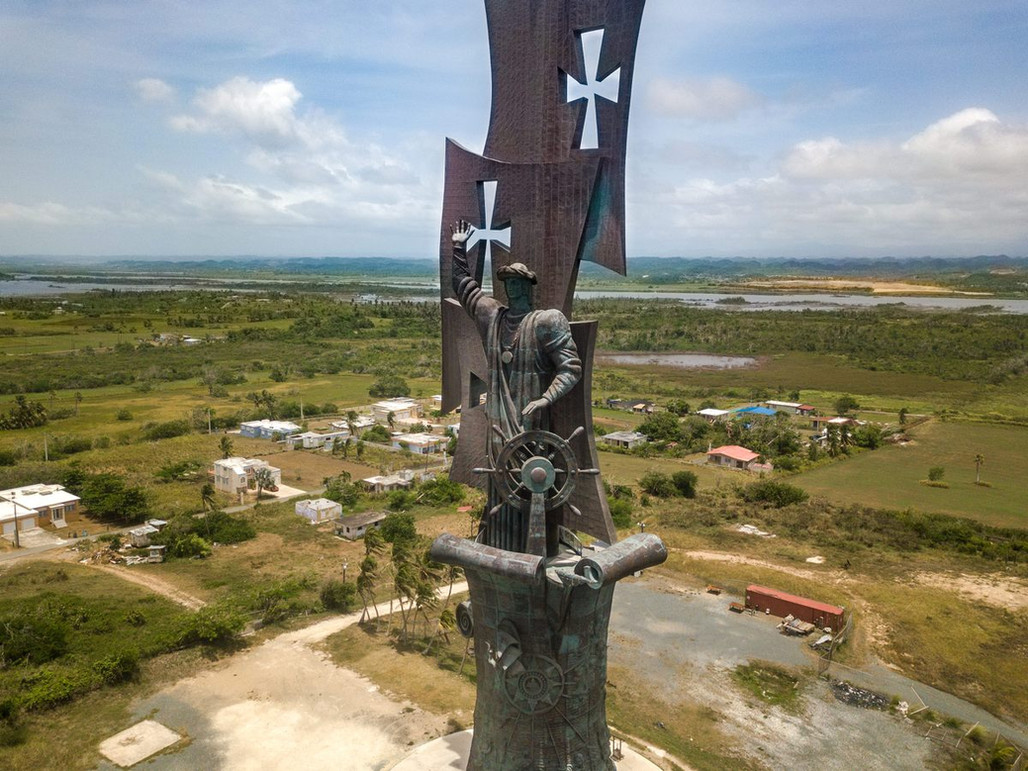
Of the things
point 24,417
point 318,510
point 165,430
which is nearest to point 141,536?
point 318,510

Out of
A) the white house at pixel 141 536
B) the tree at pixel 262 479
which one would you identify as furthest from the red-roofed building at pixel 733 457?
the white house at pixel 141 536

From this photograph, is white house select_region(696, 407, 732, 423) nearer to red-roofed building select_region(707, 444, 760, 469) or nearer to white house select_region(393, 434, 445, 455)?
red-roofed building select_region(707, 444, 760, 469)

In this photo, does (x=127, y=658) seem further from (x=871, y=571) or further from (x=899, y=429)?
(x=899, y=429)

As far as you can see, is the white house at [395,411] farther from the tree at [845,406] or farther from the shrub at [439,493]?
the tree at [845,406]

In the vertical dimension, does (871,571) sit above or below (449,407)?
below

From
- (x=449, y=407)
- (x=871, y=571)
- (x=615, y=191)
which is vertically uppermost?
(x=615, y=191)

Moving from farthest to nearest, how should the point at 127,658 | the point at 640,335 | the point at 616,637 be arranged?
the point at 640,335 → the point at 616,637 → the point at 127,658

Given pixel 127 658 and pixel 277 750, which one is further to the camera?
pixel 127 658

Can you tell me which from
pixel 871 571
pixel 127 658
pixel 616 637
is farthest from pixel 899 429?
pixel 127 658
